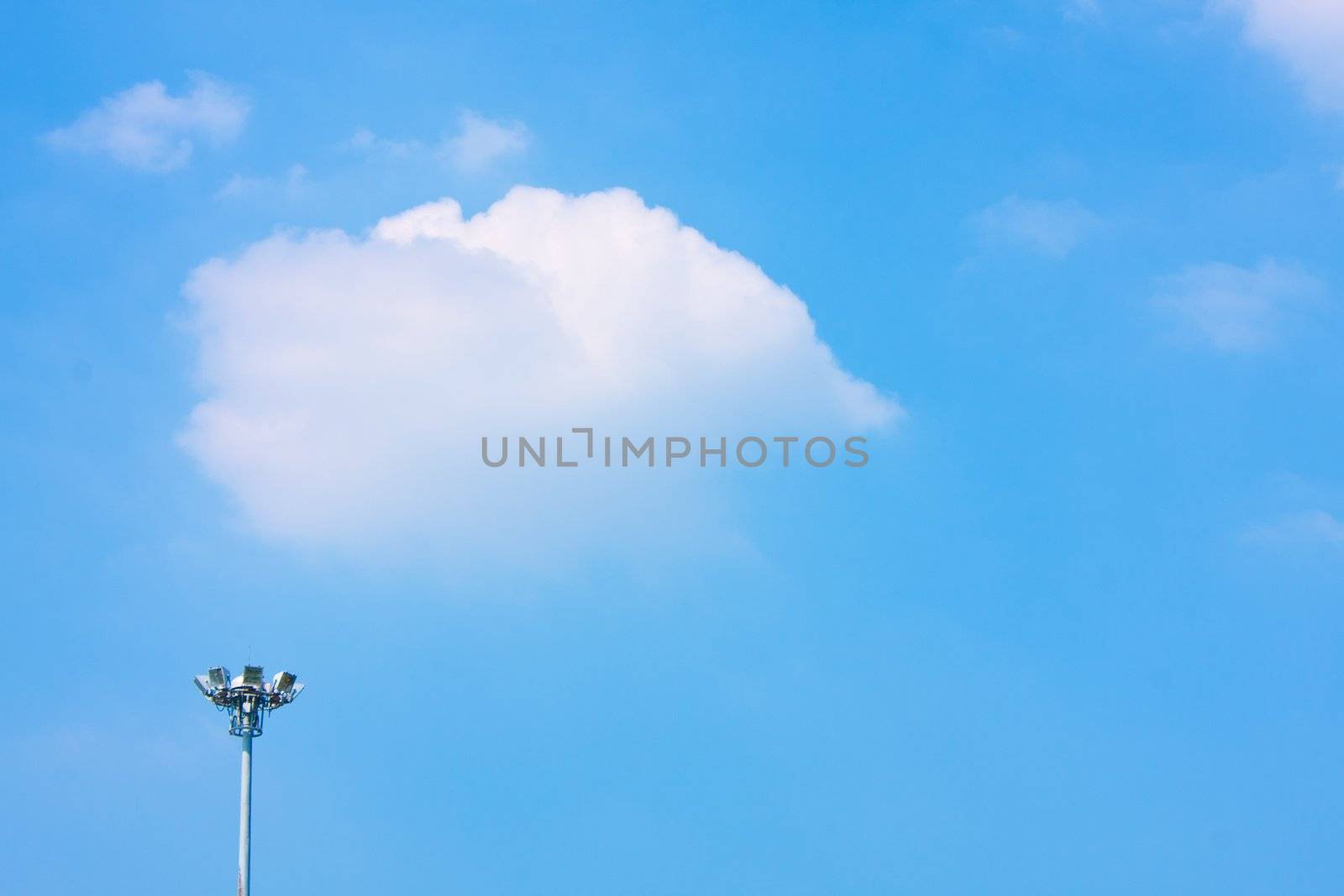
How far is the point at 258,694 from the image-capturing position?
5012 cm

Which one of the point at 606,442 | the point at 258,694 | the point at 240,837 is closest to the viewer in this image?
the point at 240,837

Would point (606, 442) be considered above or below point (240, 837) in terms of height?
above

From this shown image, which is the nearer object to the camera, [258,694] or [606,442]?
[258,694]

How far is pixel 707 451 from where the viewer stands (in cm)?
6325

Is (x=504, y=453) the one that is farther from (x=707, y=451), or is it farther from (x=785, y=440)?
(x=785, y=440)

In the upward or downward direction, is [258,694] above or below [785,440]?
below

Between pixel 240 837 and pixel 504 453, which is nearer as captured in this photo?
pixel 240 837

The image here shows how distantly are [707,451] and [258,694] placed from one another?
24.2m

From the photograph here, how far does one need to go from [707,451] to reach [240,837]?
2843 centimetres

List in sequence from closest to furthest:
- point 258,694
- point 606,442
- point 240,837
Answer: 1. point 240,837
2. point 258,694
3. point 606,442

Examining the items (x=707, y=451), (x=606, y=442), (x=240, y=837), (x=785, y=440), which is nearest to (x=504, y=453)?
(x=606, y=442)

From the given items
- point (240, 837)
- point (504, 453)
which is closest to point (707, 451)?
point (504, 453)

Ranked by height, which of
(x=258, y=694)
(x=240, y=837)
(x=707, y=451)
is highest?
(x=707, y=451)

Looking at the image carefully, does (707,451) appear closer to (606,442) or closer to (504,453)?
(606,442)
